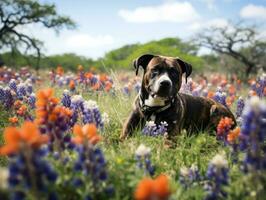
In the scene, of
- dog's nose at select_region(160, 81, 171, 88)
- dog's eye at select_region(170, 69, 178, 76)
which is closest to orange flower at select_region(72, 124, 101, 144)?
dog's nose at select_region(160, 81, 171, 88)

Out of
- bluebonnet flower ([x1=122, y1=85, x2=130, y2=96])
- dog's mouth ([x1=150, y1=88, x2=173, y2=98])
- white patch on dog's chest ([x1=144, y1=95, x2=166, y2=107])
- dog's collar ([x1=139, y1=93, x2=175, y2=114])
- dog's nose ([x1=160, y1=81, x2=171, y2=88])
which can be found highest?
dog's nose ([x1=160, y1=81, x2=171, y2=88])

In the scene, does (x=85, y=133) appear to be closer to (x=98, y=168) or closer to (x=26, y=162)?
(x=98, y=168)

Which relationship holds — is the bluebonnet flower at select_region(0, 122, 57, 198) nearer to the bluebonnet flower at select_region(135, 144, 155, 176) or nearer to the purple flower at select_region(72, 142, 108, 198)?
the purple flower at select_region(72, 142, 108, 198)

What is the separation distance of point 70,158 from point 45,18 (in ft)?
117

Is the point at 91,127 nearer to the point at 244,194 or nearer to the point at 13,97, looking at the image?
the point at 244,194

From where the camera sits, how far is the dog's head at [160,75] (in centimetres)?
588

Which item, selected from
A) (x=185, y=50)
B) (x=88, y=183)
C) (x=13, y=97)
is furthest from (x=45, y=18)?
(x=88, y=183)

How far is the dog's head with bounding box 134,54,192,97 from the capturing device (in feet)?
19.3

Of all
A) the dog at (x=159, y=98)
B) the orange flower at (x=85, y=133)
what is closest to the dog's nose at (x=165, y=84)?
the dog at (x=159, y=98)

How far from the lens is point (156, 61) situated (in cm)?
623

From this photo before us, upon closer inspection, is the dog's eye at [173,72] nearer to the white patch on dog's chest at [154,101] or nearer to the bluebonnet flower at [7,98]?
the white patch on dog's chest at [154,101]

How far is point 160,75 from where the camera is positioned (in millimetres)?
6062

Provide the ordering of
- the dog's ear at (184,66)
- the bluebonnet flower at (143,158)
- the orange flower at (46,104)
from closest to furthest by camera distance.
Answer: the orange flower at (46,104)
the bluebonnet flower at (143,158)
the dog's ear at (184,66)

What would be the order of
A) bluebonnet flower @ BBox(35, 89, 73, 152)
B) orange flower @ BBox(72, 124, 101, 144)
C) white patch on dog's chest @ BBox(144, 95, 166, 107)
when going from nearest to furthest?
1. orange flower @ BBox(72, 124, 101, 144)
2. bluebonnet flower @ BBox(35, 89, 73, 152)
3. white patch on dog's chest @ BBox(144, 95, 166, 107)
